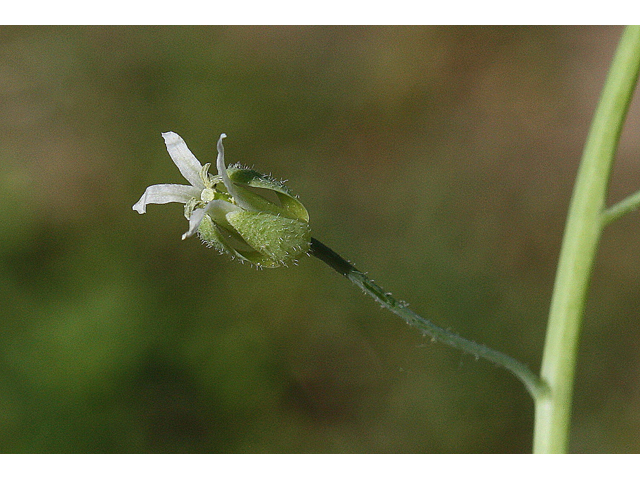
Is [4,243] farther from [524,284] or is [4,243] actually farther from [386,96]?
[524,284]

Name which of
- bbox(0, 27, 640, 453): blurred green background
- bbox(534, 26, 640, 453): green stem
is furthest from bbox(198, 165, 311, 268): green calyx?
bbox(0, 27, 640, 453): blurred green background

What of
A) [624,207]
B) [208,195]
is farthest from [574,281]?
[208,195]

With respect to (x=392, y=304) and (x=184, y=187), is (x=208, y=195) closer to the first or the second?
(x=184, y=187)

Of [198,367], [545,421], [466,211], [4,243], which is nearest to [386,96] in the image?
[466,211]

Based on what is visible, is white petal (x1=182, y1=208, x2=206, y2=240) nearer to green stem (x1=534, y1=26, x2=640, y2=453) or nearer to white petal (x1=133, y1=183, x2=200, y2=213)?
white petal (x1=133, y1=183, x2=200, y2=213)

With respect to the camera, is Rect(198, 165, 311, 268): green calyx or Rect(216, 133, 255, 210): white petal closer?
Rect(216, 133, 255, 210): white petal

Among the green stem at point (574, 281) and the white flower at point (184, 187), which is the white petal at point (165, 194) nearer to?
the white flower at point (184, 187)

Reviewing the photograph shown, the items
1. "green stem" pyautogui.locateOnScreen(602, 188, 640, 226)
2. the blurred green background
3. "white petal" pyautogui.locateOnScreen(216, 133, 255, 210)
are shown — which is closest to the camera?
"white petal" pyautogui.locateOnScreen(216, 133, 255, 210)
